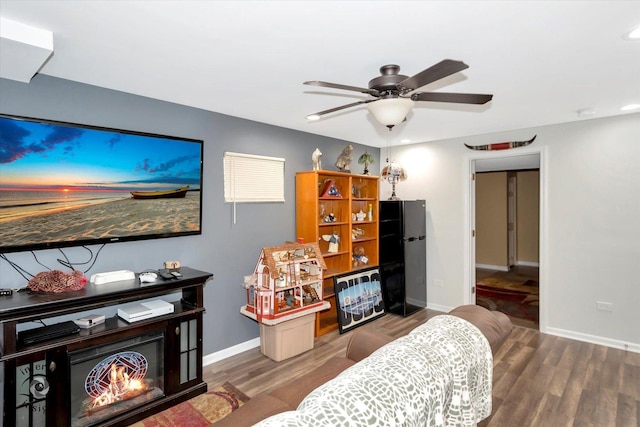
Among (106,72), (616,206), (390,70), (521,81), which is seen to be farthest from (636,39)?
(106,72)

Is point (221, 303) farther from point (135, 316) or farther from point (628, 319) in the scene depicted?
point (628, 319)

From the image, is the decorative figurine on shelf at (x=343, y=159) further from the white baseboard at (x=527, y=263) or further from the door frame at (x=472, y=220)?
the white baseboard at (x=527, y=263)

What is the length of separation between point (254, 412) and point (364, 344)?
0.90 m

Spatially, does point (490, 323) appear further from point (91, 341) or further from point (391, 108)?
point (91, 341)

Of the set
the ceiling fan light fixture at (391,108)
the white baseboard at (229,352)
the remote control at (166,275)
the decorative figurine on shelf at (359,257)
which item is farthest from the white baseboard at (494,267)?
A: the remote control at (166,275)

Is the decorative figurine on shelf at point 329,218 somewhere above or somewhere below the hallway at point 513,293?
above

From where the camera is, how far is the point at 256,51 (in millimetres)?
1980

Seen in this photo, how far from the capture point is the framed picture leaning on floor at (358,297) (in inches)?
157

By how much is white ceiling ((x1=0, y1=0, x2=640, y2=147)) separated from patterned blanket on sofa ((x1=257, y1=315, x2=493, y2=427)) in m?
1.55

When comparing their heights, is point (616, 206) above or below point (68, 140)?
below

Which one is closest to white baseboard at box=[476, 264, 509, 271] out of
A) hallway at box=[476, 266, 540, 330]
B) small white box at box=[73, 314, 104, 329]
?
hallway at box=[476, 266, 540, 330]

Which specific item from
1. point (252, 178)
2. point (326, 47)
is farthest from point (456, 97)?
point (252, 178)

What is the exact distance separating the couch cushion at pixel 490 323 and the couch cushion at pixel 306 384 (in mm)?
779

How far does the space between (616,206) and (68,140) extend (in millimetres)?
5072
